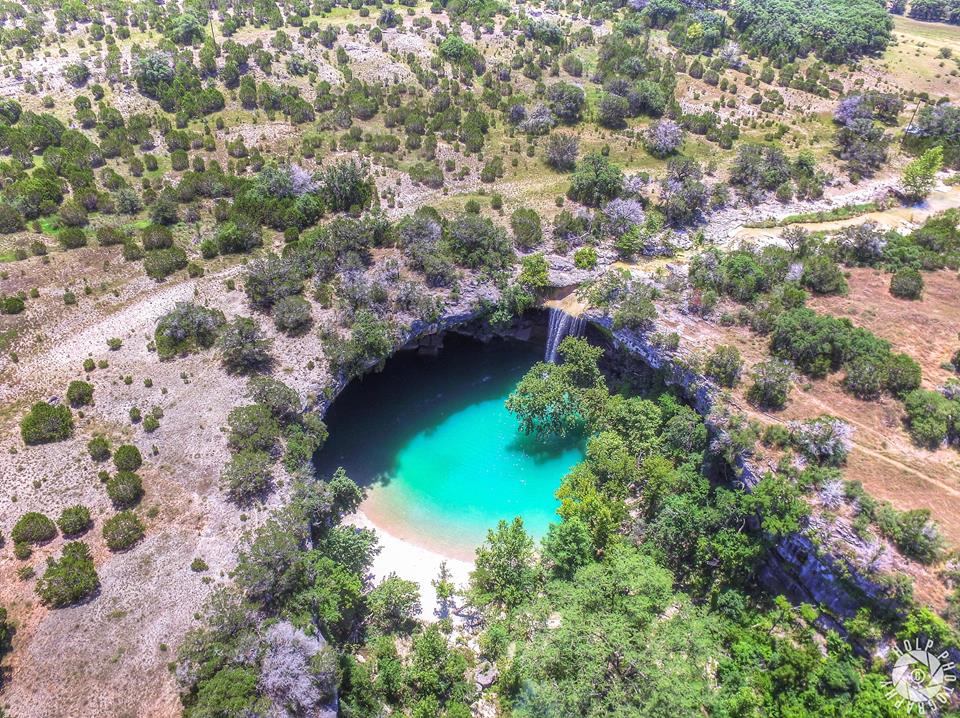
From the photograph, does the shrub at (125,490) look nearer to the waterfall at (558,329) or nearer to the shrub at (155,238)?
the shrub at (155,238)

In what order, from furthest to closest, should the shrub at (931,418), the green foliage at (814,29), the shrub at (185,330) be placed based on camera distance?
the green foliage at (814,29) → the shrub at (185,330) → the shrub at (931,418)

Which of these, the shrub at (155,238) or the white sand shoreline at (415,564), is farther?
the shrub at (155,238)

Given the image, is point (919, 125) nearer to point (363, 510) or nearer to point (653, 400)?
point (653, 400)

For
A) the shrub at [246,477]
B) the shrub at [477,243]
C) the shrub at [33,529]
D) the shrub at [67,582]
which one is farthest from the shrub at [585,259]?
the shrub at [33,529]

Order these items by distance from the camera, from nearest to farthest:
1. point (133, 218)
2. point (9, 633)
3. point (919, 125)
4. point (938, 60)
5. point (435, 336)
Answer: point (9, 633) → point (435, 336) → point (133, 218) → point (919, 125) → point (938, 60)

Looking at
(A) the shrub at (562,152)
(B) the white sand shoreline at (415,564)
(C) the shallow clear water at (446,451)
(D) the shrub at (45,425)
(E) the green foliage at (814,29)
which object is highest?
(E) the green foliage at (814,29)

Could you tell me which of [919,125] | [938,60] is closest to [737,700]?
[919,125]

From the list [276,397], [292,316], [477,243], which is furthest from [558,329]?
[276,397]
